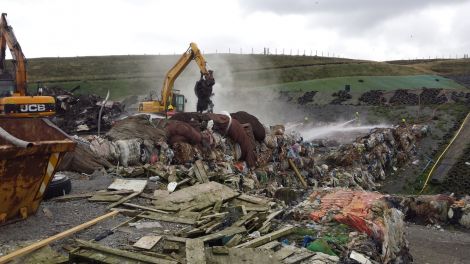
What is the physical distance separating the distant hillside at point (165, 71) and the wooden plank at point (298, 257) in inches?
1357

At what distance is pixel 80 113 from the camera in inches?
761

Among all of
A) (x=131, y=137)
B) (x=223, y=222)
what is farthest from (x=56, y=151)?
(x=131, y=137)

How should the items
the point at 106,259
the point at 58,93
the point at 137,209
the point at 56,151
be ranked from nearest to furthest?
the point at 106,259, the point at 56,151, the point at 137,209, the point at 58,93

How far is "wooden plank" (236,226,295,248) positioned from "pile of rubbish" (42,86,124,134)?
11960mm

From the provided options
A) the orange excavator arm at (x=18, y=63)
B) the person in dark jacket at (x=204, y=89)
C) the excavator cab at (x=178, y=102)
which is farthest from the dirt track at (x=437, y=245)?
the orange excavator arm at (x=18, y=63)

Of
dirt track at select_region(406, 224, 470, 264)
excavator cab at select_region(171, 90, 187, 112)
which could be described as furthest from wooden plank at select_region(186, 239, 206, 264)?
excavator cab at select_region(171, 90, 187, 112)

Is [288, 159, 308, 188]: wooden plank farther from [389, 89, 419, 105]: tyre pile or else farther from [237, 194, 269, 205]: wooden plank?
[389, 89, 419, 105]: tyre pile

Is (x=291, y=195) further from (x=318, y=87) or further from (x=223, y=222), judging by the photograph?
(x=318, y=87)

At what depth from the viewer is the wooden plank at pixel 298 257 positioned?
19.1 ft

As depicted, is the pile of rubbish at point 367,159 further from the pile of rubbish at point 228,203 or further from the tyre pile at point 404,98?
the tyre pile at point 404,98

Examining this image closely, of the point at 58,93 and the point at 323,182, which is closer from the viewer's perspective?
the point at 323,182

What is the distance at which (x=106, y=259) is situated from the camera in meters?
5.38

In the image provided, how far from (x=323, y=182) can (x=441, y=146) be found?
9769mm

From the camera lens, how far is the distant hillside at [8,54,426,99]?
158ft
